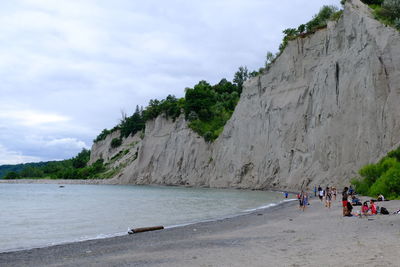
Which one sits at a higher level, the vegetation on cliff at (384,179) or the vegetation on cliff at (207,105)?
the vegetation on cliff at (207,105)

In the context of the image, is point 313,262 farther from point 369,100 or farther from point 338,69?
point 338,69

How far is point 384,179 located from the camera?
2350 cm

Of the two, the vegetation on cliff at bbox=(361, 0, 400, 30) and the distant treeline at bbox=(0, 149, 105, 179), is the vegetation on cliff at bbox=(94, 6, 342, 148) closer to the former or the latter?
the vegetation on cliff at bbox=(361, 0, 400, 30)

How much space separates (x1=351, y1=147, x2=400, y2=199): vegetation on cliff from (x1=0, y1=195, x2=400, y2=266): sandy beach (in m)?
8.63

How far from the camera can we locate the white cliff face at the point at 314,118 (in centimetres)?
3148

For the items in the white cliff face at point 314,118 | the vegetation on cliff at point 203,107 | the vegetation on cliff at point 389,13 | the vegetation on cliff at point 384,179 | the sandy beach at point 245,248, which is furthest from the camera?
the vegetation on cliff at point 203,107

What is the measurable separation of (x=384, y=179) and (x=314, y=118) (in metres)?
16.8

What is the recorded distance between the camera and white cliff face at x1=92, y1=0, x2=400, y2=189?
3148 centimetres

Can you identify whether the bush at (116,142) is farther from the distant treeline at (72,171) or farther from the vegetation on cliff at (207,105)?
the vegetation on cliff at (207,105)

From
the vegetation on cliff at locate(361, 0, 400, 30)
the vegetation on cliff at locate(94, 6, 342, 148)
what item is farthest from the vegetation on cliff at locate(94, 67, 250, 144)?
the vegetation on cliff at locate(361, 0, 400, 30)

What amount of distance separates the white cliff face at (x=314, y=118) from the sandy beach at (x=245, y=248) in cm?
1876

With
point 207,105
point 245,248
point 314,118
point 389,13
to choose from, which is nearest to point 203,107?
point 207,105

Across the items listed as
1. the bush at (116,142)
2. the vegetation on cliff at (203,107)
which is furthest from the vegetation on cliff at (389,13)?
the bush at (116,142)

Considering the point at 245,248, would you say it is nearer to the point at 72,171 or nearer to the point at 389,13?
the point at 389,13
